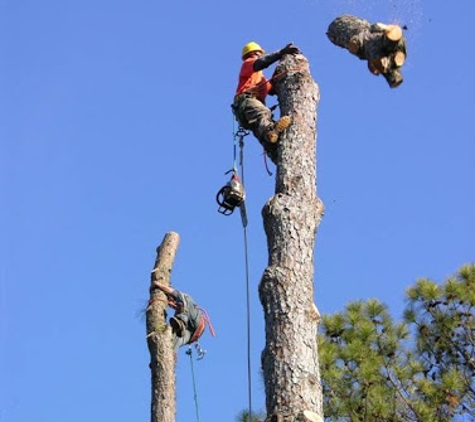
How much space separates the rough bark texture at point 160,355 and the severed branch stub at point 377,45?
285cm

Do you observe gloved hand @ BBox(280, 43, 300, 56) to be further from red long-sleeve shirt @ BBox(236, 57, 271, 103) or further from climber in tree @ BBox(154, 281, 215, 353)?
climber in tree @ BBox(154, 281, 215, 353)

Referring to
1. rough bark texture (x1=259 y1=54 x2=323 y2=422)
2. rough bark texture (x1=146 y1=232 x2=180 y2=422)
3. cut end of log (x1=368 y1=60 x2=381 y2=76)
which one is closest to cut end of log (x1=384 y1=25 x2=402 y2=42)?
cut end of log (x1=368 y1=60 x2=381 y2=76)

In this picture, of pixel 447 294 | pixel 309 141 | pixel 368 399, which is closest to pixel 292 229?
pixel 309 141

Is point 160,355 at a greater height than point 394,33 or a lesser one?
lesser

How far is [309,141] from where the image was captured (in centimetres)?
593

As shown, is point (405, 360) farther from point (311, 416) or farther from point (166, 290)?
point (311, 416)

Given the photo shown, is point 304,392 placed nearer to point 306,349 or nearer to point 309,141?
point 306,349

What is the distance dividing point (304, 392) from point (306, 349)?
0.78 feet

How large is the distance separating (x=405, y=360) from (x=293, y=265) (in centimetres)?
469

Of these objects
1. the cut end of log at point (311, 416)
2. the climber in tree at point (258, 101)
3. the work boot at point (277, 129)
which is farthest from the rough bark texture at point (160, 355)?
the cut end of log at point (311, 416)

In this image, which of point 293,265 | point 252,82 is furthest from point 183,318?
point 293,265

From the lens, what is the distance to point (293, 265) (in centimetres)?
541

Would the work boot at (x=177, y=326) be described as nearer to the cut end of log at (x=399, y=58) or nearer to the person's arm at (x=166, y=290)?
the person's arm at (x=166, y=290)

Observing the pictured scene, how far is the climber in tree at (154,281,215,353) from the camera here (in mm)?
8203
